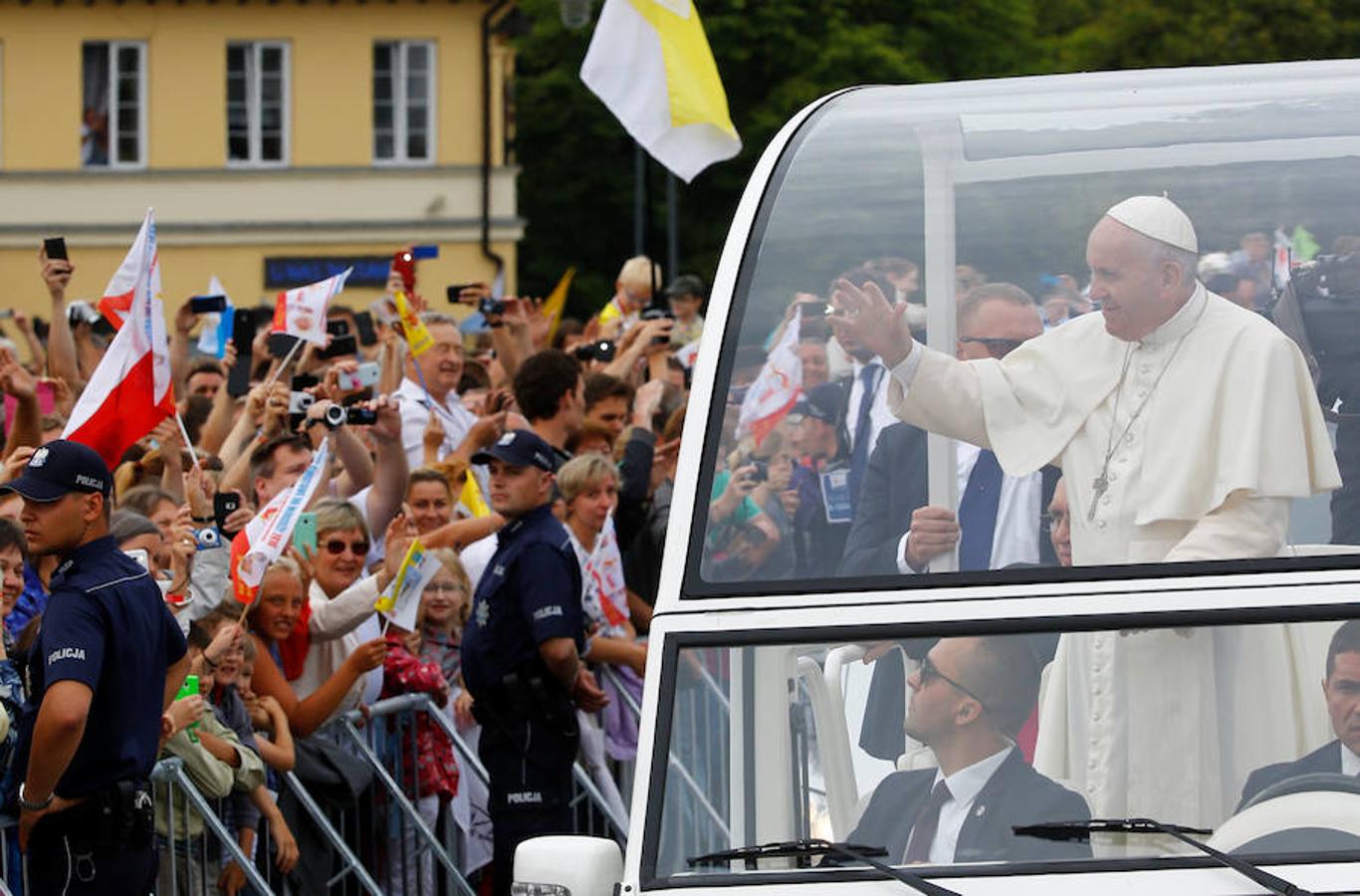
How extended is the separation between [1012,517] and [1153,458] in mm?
326

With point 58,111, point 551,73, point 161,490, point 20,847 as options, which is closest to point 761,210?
point 20,847

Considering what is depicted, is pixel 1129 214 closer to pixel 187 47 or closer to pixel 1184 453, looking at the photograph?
pixel 1184 453

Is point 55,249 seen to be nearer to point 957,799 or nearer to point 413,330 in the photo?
point 413,330

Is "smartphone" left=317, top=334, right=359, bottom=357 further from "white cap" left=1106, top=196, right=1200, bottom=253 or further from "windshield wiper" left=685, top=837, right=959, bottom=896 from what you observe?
"windshield wiper" left=685, top=837, right=959, bottom=896

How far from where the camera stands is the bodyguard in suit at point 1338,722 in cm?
524

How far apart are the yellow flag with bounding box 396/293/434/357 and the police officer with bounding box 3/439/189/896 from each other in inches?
218

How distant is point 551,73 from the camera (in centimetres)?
5656

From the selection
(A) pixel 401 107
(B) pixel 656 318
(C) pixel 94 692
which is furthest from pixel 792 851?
(A) pixel 401 107

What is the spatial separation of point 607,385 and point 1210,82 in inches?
269

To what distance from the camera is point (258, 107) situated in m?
50.6

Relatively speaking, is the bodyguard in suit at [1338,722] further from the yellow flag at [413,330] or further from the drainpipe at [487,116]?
the drainpipe at [487,116]

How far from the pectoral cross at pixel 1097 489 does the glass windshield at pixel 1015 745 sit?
27cm

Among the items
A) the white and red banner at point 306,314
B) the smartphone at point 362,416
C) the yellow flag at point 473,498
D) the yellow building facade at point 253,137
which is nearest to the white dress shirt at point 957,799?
the smartphone at point 362,416

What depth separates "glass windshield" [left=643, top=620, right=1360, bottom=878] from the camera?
5.22 m
